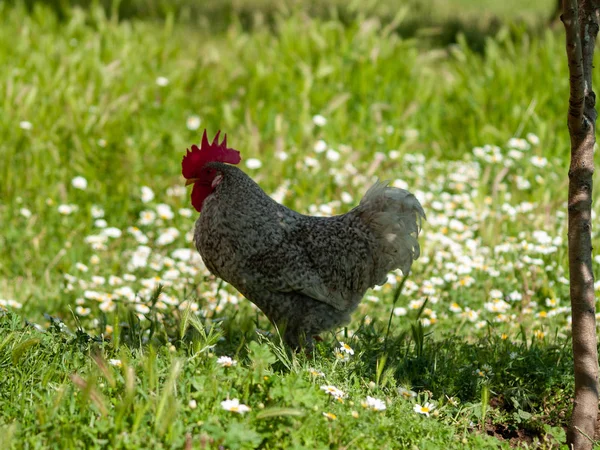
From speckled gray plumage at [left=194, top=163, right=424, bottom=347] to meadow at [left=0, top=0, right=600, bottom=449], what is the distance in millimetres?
172

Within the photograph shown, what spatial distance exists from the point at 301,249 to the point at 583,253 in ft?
4.51

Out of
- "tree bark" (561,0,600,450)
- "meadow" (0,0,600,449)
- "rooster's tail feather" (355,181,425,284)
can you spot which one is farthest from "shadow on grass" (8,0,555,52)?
"tree bark" (561,0,600,450)

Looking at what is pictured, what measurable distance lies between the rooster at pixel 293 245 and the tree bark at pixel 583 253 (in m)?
0.99

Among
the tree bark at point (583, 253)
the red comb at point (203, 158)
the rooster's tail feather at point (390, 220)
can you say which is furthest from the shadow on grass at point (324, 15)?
the tree bark at point (583, 253)

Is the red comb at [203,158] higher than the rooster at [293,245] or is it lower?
higher

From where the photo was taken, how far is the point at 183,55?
970 centimetres

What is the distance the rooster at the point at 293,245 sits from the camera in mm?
3869

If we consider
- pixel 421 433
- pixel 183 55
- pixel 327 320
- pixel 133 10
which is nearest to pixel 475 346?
pixel 327 320

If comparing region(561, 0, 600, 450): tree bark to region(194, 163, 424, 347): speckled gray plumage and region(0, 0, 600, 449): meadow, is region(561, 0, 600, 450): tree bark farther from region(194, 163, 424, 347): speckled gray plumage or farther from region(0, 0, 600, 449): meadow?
region(194, 163, 424, 347): speckled gray plumage

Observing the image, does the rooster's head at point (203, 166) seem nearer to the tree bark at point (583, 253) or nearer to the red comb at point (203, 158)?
the red comb at point (203, 158)

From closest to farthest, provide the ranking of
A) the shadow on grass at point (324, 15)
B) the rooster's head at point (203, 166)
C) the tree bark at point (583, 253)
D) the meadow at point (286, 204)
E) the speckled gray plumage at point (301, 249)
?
1. the meadow at point (286, 204)
2. the tree bark at point (583, 253)
3. the speckled gray plumage at point (301, 249)
4. the rooster's head at point (203, 166)
5. the shadow on grass at point (324, 15)

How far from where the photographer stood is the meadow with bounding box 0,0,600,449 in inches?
118

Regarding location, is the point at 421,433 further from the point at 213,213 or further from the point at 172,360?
the point at 213,213

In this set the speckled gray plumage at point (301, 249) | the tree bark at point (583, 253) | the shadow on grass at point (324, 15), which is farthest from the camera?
the shadow on grass at point (324, 15)
